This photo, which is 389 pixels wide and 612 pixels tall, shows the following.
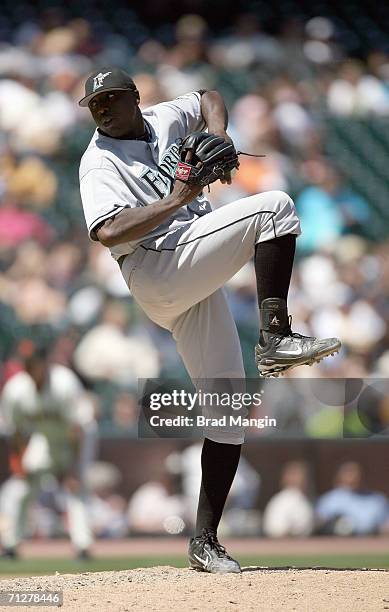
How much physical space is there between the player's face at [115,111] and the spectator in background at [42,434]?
2967 millimetres

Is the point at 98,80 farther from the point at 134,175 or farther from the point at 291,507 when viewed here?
the point at 291,507

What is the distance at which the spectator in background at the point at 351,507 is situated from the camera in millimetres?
6391

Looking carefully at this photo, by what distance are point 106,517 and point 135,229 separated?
3539mm

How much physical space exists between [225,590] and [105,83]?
1746mm

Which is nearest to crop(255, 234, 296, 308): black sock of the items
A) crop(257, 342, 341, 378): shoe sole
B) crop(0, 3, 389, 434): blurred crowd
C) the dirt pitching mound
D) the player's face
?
crop(257, 342, 341, 378): shoe sole

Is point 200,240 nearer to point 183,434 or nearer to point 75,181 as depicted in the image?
point 183,434

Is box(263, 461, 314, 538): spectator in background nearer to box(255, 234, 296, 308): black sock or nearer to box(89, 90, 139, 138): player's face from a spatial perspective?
box(255, 234, 296, 308): black sock

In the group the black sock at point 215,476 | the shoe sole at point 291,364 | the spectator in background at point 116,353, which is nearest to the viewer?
the shoe sole at point 291,364

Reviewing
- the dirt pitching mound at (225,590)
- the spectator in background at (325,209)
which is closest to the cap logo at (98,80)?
the dirt pitching mound at (225,590)

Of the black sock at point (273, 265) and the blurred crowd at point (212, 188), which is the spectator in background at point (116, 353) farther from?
the black sock at point (273, 265)

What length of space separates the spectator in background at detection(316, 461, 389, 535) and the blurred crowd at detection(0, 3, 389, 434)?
0.76 m

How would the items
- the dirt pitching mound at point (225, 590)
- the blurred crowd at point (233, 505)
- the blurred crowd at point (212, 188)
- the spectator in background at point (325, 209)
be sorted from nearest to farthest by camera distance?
the dirt pitching mound at point (225, 590), the blurred crowd at point (233, 505), the blurred crowd at point (212, 188), the spectator in background at point (325, 209)

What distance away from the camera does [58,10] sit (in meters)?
8.65

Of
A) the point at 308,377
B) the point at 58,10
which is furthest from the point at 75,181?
the point at 308,377
